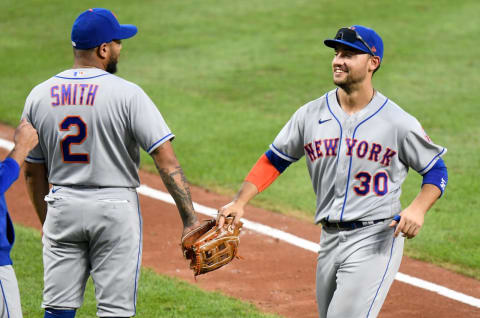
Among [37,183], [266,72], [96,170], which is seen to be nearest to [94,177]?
[96,170]

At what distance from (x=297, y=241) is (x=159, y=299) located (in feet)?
6.58

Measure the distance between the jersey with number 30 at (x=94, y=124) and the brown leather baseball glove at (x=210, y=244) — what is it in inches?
20.0

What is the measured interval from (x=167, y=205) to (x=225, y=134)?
2.60 m

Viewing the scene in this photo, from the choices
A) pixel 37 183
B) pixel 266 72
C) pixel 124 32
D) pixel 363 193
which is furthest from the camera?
pixel 266 72

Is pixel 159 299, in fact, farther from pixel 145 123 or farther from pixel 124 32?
pixel 124 32

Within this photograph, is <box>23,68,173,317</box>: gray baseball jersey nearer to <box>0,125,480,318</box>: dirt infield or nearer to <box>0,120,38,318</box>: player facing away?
<box>0,120,38,318</box>: player facing away

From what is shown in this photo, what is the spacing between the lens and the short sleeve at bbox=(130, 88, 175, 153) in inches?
186

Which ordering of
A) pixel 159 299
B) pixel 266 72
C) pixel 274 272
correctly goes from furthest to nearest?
pixel 266 72, pixel 274 272, pixel 159 299

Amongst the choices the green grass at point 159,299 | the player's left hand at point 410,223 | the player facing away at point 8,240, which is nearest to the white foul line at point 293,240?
the green grass at point 159,299

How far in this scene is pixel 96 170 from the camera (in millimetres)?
4785

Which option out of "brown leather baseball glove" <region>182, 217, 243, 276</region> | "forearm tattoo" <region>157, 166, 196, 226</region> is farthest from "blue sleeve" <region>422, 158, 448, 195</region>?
"forearm tattoo" <region>157, 166, 196, 226</region>

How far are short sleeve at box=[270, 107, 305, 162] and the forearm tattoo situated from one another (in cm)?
66

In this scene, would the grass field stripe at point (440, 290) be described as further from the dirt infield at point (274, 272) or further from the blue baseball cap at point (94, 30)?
the blue baseball cap at point (94, 30)

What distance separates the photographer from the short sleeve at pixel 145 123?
4727mm
